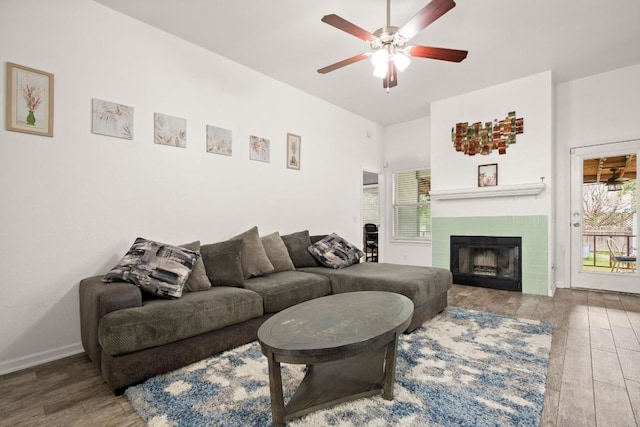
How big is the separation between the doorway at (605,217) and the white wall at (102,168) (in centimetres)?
428

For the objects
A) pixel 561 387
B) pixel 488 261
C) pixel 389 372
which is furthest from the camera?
pixel 488 261

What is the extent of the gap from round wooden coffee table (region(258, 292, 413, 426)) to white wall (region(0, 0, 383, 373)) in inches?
72.8

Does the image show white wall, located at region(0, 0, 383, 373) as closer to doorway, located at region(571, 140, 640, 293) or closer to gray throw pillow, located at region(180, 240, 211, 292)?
gray throw pillow, located at region(180, 240, 211, 292)

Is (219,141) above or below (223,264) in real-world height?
above

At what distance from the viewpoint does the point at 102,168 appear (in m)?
2.71

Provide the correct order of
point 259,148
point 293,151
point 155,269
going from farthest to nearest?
point 293,151 < point 259,148 < point 155,269

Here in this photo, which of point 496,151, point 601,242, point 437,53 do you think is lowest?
point 601,242

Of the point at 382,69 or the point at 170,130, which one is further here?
the point at 170,130

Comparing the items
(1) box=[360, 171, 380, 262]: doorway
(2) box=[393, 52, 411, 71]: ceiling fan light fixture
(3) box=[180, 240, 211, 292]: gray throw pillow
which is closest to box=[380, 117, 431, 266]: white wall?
(1) box=[360, 171, 380, 262]: doorway

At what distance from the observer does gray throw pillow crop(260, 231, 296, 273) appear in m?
3.52

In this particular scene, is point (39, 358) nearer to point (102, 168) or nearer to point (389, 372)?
point (102, 168)

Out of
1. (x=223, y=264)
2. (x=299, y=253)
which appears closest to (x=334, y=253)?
(x=299, y=253)

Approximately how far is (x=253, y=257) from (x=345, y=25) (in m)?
2.22

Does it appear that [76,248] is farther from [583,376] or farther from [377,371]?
[583,376]
